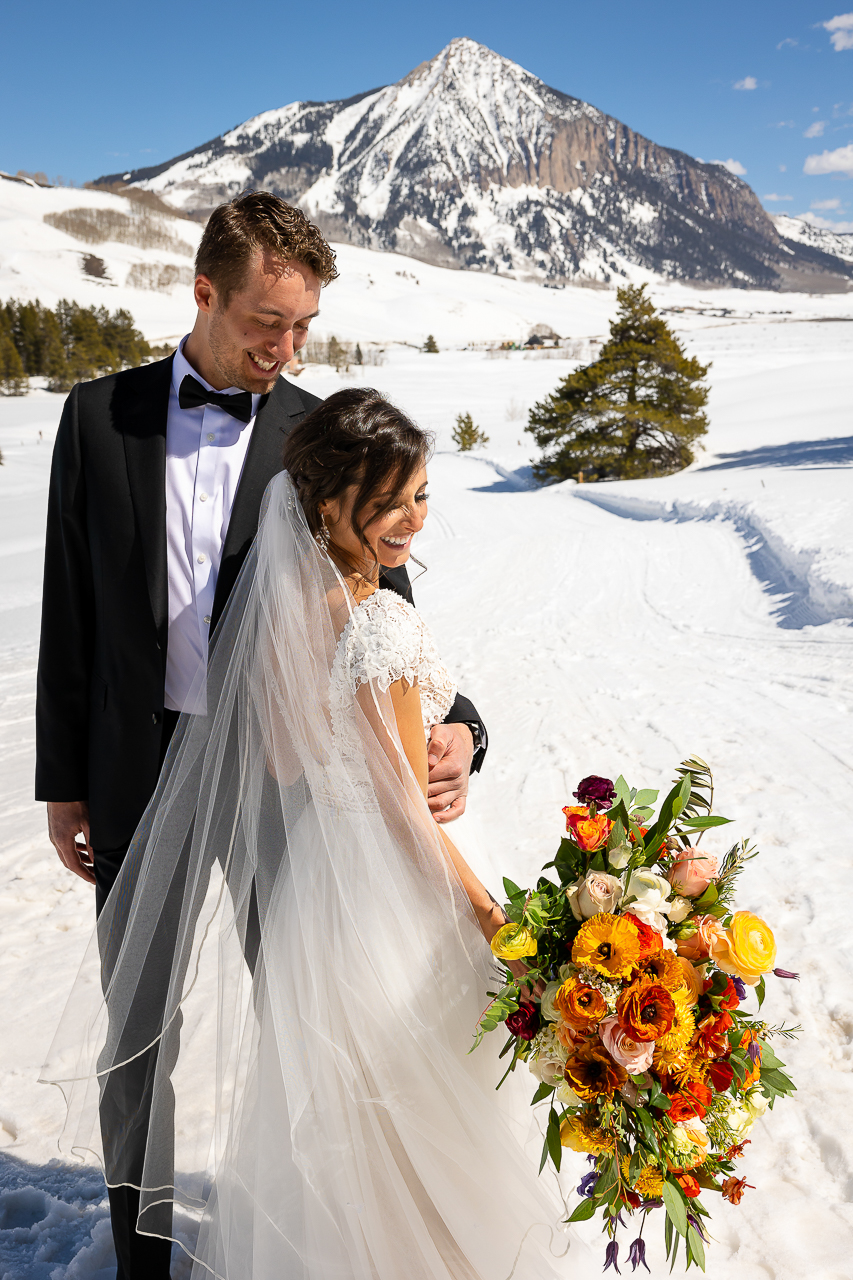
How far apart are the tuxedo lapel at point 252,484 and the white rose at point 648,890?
1.11m

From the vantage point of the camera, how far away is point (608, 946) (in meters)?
1.44

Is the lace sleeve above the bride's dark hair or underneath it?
underneath

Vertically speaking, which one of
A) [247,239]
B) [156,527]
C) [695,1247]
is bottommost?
[695,1247]

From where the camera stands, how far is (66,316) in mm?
44531

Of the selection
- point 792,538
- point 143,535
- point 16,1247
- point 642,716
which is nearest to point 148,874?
point 143,535

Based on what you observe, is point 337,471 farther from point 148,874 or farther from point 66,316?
point 66,316

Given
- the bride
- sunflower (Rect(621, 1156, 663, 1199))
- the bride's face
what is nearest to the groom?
the bride

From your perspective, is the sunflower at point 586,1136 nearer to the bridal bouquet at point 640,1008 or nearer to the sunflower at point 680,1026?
the bridal bouquet at point 640,1008

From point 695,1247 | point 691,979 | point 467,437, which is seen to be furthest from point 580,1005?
point 467,437

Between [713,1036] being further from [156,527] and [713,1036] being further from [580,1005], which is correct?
[156,527]

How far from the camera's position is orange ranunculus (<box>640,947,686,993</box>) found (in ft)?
4.66

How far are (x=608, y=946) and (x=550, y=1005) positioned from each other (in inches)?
6.8

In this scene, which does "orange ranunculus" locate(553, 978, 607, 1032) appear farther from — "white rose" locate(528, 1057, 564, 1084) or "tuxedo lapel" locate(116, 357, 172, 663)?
"tuxedo lapel" locate(116, 357, 172, 663)

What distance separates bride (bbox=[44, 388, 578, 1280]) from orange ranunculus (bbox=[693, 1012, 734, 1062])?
20.8 inches
